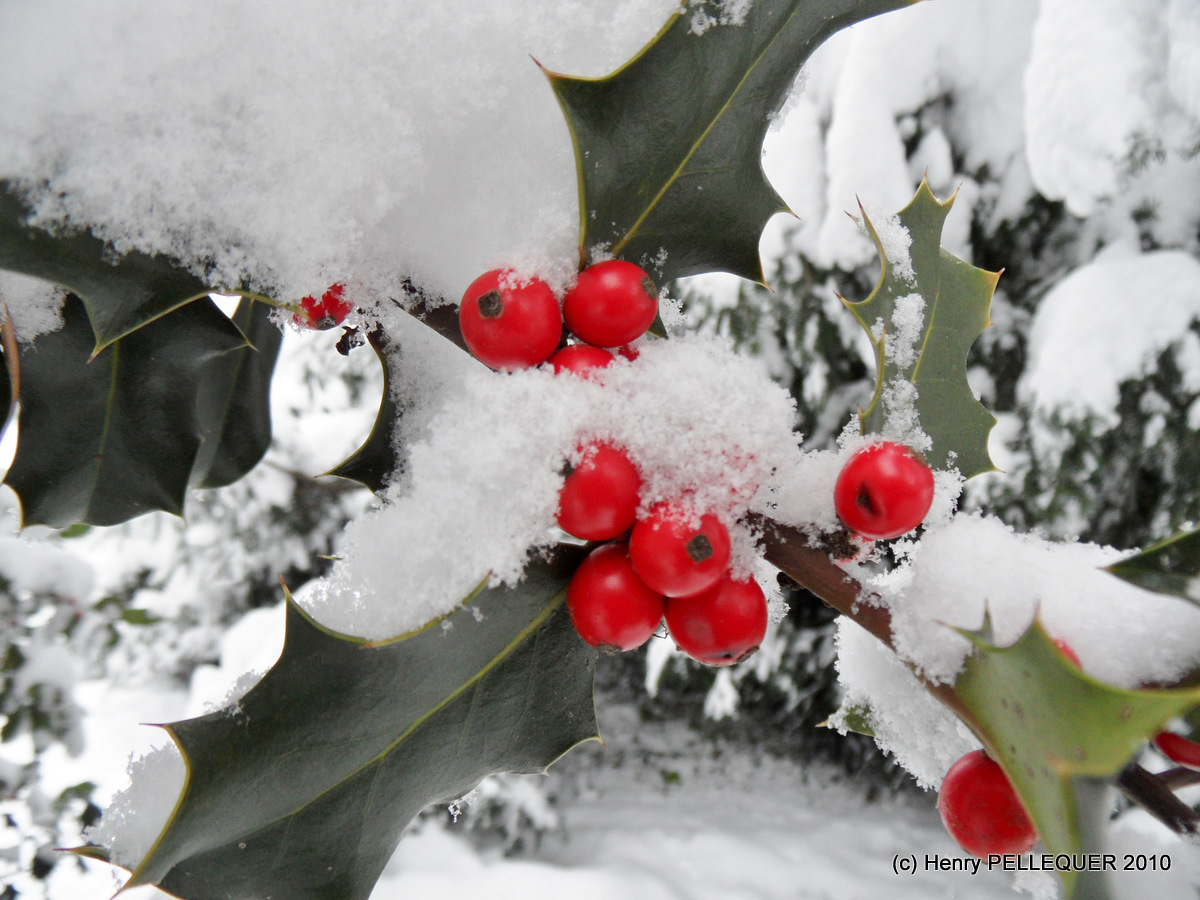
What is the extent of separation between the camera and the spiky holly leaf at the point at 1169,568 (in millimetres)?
391

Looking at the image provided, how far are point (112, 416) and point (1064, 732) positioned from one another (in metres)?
0.85

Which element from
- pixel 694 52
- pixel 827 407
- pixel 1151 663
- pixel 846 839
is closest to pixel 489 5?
pixel 694 52

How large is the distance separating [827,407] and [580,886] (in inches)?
89.2

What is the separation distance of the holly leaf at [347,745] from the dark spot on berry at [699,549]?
0.43 ft

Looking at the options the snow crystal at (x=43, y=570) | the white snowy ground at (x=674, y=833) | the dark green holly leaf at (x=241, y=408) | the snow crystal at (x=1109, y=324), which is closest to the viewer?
the dark green holly leaf at (x=241, y=408)

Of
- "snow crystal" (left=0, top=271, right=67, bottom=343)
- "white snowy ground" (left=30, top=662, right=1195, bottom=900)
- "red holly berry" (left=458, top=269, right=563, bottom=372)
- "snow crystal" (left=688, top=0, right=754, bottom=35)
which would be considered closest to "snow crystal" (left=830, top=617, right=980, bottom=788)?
"red holly berry" (left=458, top=269, right=563, bottom=372)

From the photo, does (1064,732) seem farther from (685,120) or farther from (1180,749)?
(685,120)

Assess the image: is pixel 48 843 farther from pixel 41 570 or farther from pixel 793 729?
pixel 793 729

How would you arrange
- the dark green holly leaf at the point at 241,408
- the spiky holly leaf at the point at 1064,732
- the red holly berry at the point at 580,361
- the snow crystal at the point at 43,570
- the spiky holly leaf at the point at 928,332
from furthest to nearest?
the snow crystal at the point at 43,570
the dark green holly leaf at the point at 241,408
the spiky holly leaf at the point at 928,332
the red holly berry at the point at 580,361
the spiky holly leaf at the point at 1064,732

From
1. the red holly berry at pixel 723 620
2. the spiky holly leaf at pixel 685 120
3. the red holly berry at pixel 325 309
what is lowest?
the red holly berry at pixel 723 620

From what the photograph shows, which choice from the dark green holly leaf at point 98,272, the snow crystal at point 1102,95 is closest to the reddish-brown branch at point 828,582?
the dark green holly leaf at point 98,272

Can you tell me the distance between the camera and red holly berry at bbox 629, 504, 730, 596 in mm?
468

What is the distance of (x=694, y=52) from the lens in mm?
547

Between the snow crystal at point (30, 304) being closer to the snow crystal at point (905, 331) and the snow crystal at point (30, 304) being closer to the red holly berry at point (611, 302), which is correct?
the red holly berry at point (611, 302)
